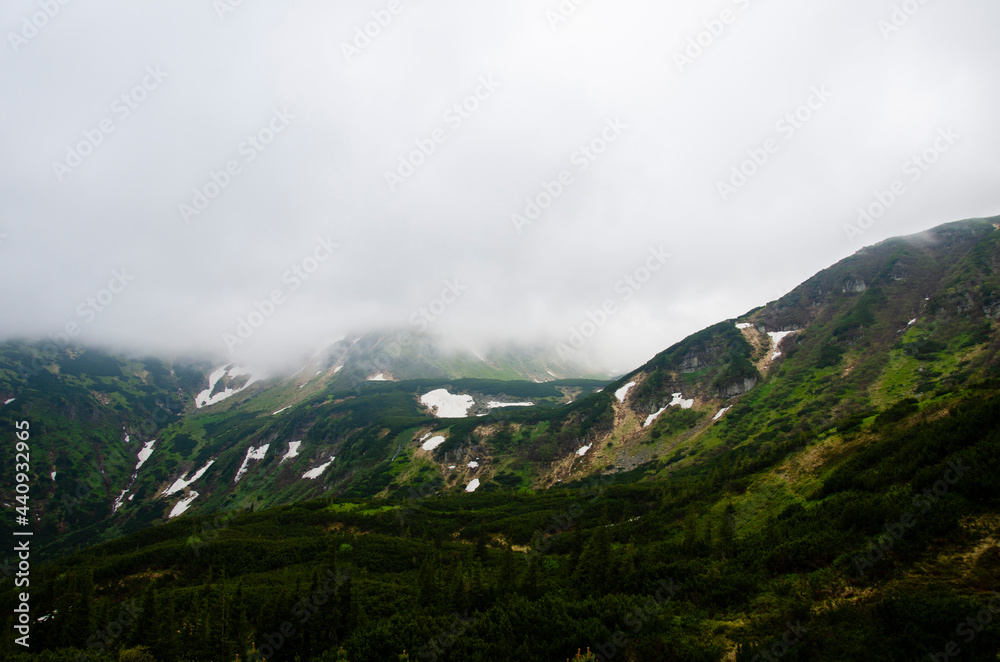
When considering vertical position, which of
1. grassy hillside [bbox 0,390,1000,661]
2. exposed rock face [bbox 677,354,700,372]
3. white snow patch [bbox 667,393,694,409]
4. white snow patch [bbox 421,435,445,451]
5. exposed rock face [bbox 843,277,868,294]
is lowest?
grassy hillside [bbox 0,390,1000,661]

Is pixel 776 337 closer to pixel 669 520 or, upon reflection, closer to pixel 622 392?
pixel 622 392

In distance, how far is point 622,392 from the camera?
531 ft

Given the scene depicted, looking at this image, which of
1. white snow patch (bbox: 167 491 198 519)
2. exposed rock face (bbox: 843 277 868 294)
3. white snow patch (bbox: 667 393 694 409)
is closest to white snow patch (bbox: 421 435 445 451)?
white snow patch (bbox: 667 393 694 409)

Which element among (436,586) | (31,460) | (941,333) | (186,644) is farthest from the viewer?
(31,460)

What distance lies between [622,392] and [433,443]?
265ft

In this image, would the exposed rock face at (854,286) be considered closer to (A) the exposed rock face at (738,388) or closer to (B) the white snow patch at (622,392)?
(A) the exposed rock face at (738,388)

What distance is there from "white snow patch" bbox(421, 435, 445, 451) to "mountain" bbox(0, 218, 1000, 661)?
0.93 metres

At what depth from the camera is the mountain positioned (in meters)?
22.4

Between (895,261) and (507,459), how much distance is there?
163 m

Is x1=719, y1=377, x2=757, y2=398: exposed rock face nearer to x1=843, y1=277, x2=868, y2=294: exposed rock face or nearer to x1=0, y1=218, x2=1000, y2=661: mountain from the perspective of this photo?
x1=0, y1=218, x2=1000, y2=661: mountain

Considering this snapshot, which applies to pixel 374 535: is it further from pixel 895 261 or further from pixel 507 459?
pixel 895 261

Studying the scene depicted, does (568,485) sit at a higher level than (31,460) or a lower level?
lower

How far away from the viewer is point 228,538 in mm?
83562

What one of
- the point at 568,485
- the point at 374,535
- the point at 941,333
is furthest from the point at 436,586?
the point at 941,333
